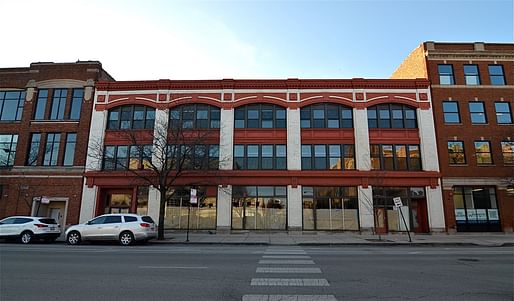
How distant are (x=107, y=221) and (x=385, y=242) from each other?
15627 mm

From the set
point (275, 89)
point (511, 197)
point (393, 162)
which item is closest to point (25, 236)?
point (275, 89)

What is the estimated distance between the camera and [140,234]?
17.2m

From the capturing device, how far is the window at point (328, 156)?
2480 cm

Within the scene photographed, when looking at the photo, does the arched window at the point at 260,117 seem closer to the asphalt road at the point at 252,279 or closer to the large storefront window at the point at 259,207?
the large storefront window at the point at 259,207

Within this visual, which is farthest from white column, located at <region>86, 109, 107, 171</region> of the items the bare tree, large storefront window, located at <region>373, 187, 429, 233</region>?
large storefront window, located at <region>373, 187, 429, 233</region>

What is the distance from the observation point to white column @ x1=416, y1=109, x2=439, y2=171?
80.2 ft

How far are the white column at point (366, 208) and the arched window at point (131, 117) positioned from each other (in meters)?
17.5

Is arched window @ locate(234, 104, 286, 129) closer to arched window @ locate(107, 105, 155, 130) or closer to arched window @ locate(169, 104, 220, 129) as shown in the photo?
arched window @ locate(169, 104, 220, 129)

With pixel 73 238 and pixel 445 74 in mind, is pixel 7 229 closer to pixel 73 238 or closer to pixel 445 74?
pixel 73 238

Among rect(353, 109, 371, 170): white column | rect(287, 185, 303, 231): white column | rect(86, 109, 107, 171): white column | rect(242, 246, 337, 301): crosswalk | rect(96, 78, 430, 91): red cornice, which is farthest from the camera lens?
rect(96, 78, 430, 91): red cornice

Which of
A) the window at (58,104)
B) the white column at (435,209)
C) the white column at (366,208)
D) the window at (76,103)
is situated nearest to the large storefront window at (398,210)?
the white column at (435,209)

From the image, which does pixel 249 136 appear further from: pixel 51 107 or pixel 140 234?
pixel 51 107

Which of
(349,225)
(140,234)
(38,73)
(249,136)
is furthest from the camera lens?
(38,73)

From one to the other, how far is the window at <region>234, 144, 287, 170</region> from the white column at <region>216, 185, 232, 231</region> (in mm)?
2080
